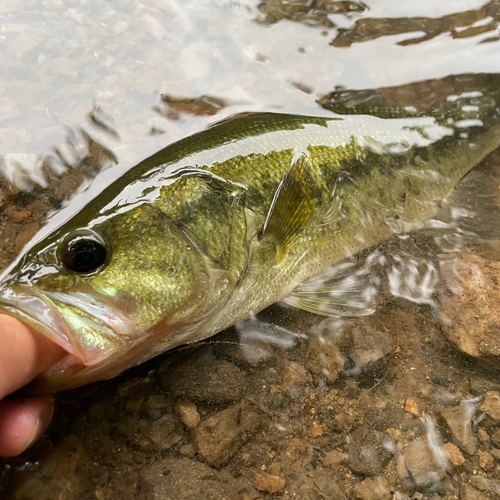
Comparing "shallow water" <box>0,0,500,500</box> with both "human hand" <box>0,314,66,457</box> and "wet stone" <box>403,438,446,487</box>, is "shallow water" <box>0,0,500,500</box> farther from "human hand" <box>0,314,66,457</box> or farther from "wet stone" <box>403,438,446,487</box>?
"human hand" <box>0,314,66,457</box>

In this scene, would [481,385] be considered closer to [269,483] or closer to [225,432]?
[269,483]

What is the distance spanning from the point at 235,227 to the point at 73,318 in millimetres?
974

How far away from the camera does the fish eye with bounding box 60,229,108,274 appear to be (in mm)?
1937

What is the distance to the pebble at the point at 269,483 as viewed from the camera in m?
2.25

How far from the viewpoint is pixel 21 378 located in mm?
1711

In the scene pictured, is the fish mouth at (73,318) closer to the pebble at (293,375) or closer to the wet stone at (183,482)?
the wet stone at (183,482)

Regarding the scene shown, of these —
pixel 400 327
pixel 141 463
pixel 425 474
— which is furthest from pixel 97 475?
pixel 400 327

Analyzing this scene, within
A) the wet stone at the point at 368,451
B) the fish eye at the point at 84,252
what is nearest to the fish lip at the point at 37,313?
the fish eye at the point at 84,252

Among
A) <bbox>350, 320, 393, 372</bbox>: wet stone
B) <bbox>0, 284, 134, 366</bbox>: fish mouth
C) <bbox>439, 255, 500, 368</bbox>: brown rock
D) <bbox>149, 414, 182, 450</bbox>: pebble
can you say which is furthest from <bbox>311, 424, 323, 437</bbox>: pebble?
<bbox>0, 284, 134, 366</bbox>: fish mouth

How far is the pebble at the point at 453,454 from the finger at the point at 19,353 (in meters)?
2.21

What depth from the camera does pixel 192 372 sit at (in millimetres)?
2514

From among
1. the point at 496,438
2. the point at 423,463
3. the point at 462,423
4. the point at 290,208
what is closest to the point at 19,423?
the point at 290,208

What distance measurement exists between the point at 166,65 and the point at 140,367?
94.3 inches

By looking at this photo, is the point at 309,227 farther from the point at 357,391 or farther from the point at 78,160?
the point at 78,160
